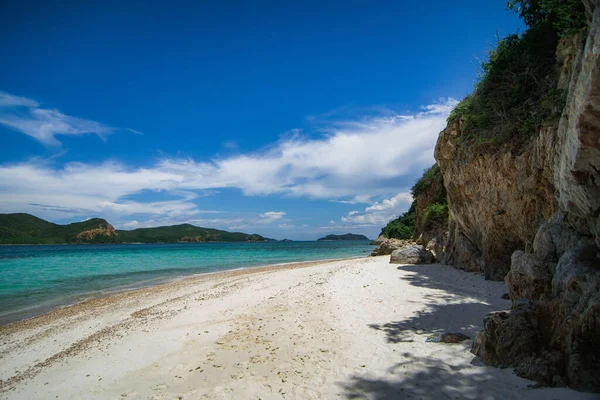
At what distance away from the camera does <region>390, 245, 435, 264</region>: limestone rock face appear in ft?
59.1

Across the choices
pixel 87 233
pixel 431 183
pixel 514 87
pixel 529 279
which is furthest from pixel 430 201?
pixel 87 233

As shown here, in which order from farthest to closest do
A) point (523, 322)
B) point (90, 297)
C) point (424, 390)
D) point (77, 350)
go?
point (90, 297) < point (77, 350) < point (523, 322) < point (424, 390)

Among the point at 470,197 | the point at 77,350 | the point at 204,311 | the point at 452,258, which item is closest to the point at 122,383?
the point at 77,350

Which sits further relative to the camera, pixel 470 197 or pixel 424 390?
pixel 470 197

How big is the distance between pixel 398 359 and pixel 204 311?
6.81 metres

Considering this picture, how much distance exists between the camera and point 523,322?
4.61m

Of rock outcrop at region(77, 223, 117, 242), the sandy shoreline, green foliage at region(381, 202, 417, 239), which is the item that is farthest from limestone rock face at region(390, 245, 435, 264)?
rock outcrop at region(77, 223, 117, 242)

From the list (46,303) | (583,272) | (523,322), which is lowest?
(46,303)

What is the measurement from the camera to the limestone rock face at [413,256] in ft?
59.1

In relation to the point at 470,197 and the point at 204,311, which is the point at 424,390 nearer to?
the point at 204,311

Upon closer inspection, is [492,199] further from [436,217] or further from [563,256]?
[436,217]

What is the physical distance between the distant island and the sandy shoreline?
125 metres

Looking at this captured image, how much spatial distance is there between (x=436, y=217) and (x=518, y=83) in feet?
46.4

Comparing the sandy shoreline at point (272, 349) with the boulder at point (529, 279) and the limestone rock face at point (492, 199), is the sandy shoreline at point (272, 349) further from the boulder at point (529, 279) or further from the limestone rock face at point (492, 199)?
the limestone rock face at point (492, 199)
